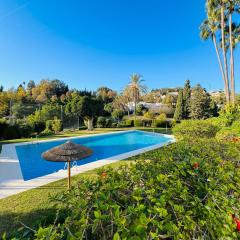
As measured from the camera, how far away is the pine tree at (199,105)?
32812mm

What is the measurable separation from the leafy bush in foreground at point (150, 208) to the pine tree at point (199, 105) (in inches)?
1302

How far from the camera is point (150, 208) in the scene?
4.58ft

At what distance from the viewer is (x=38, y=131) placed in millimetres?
20422

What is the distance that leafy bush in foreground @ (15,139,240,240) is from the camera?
119 centimetres

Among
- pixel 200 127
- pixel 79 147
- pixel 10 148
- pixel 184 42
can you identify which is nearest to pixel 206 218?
pixel 79 147

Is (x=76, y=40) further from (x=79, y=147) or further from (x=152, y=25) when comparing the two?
(x=79, y=147)

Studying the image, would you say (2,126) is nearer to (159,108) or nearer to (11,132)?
(11,132)

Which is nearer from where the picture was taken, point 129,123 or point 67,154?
point 67,154

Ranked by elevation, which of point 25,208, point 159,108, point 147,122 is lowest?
point 25,208

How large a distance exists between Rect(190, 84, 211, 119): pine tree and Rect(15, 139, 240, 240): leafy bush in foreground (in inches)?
1302

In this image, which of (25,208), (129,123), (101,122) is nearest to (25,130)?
(101,122)

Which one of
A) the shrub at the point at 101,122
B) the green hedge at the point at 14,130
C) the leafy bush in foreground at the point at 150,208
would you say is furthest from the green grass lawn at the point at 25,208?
the shrub at the point at 101,122

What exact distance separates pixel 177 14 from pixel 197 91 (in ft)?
49.5

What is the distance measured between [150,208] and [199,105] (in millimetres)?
34170
